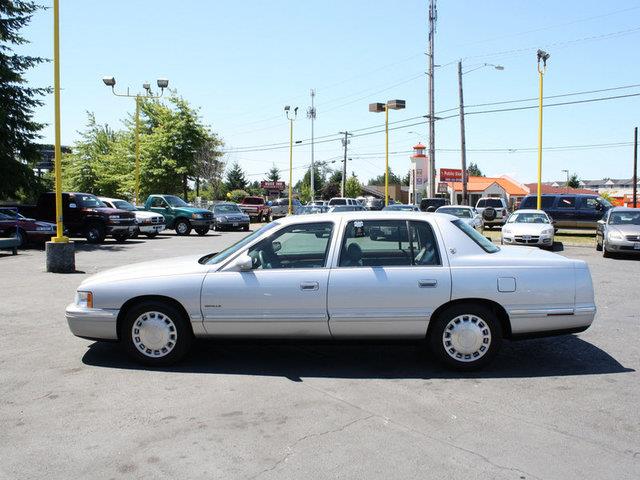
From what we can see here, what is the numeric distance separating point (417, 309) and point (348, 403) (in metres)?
1.18

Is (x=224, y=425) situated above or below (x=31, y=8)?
below

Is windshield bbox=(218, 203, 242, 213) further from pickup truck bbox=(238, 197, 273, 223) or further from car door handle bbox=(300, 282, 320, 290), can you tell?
car door handle bbox=(300, 282, 320, 290)

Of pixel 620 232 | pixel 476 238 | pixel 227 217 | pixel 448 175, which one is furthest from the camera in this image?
pixel 448 175

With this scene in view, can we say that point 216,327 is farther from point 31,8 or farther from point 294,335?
point 31,8

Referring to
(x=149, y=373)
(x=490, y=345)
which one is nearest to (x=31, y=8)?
(x=149, y=373)

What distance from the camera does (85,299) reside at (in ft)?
19.1

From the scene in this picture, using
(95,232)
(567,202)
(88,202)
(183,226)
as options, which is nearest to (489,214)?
(567,202)

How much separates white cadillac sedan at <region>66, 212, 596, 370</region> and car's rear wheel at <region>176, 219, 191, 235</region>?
2297 cm

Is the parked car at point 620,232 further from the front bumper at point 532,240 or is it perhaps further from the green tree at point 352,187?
the green tree at point 352,187

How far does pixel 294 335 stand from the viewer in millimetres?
5559

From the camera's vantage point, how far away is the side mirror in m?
5.52

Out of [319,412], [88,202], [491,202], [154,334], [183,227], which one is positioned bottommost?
[319,412]

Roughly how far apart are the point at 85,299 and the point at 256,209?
119 ft

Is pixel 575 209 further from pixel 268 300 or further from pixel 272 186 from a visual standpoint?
pixel 272 186
